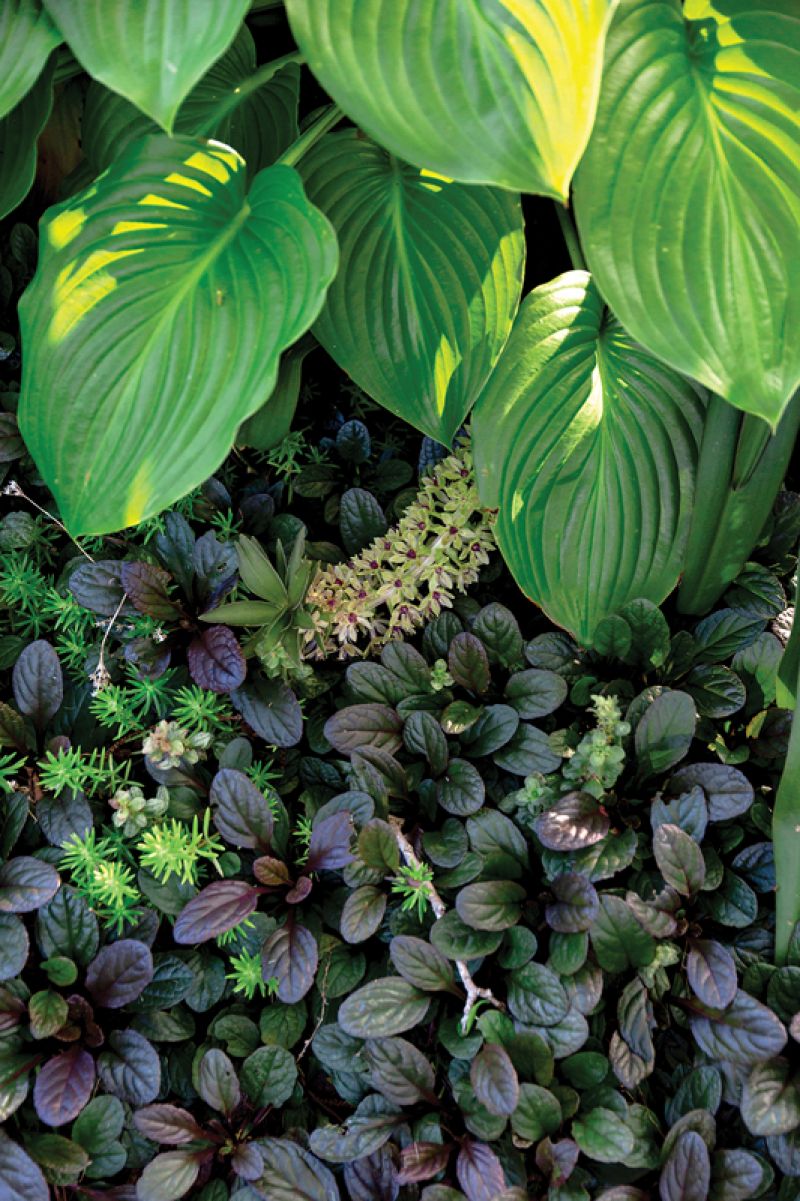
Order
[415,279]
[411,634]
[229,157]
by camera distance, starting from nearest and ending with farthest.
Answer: [229,157]
[415,279]
[411,634]

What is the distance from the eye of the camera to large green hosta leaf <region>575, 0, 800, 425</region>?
0.88 metres

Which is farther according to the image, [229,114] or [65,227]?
[229,114]

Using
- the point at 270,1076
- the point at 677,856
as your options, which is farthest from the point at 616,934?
the point at 270,1076

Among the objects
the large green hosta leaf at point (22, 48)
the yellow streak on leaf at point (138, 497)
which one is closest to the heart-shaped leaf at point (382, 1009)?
the yellow streak on leaf at point (138, 497)

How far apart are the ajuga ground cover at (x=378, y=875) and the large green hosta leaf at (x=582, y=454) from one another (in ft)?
0.23

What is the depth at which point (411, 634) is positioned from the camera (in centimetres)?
125

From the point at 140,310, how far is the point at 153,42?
9.6 inches

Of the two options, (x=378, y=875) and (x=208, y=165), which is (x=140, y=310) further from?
(x=378, y=875)

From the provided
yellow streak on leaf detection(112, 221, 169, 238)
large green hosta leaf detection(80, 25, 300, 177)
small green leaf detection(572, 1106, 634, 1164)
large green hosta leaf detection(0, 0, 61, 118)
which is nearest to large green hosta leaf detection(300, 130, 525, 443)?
large green hosta leaf detection(80, 25, 300, 177)

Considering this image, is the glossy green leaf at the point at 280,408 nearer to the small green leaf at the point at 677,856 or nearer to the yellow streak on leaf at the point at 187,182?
the yellow streak on leaf at the point at 187,182

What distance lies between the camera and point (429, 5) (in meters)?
0.83

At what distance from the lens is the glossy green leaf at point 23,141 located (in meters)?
1.11

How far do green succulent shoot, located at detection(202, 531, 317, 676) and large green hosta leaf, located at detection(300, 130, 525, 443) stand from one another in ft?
Answer: 0.72

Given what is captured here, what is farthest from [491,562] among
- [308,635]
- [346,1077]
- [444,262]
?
[346,1077]
